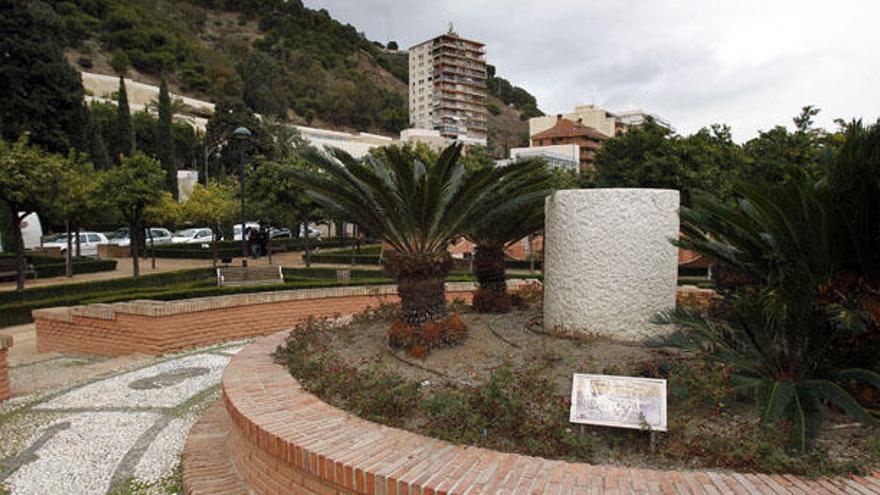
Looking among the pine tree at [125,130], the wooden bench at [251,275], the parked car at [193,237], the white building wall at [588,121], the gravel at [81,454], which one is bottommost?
the gravel at [81,454]

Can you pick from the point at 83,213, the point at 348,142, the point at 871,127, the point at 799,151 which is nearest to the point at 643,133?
the point at 799,151

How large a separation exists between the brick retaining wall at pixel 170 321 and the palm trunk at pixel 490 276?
1.84m

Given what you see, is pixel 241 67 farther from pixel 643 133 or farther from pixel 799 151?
pixel 799 151

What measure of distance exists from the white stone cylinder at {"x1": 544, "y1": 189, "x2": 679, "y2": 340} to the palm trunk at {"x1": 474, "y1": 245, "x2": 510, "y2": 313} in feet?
6.04

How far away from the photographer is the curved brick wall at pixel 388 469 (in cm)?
280

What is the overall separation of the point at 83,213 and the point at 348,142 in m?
52.2

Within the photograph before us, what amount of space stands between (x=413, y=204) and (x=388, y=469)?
3157mm

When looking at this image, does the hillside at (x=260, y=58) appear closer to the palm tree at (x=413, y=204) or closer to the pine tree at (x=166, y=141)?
the pine tree at (x=166, y=141)

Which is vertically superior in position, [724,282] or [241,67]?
[241,67]

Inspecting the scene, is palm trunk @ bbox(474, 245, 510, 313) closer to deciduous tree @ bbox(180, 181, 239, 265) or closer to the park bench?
the park bench

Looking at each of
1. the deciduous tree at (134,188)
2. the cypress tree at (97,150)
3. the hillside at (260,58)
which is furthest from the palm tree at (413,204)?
the hillside at (260,58)

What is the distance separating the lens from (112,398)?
6.36 meters

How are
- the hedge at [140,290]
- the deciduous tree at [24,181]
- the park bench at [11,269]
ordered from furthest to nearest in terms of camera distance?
the park bench at [11,269], the deciduous tree at [24,181], the hedge at [140,290]

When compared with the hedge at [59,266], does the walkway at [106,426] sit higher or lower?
lower
